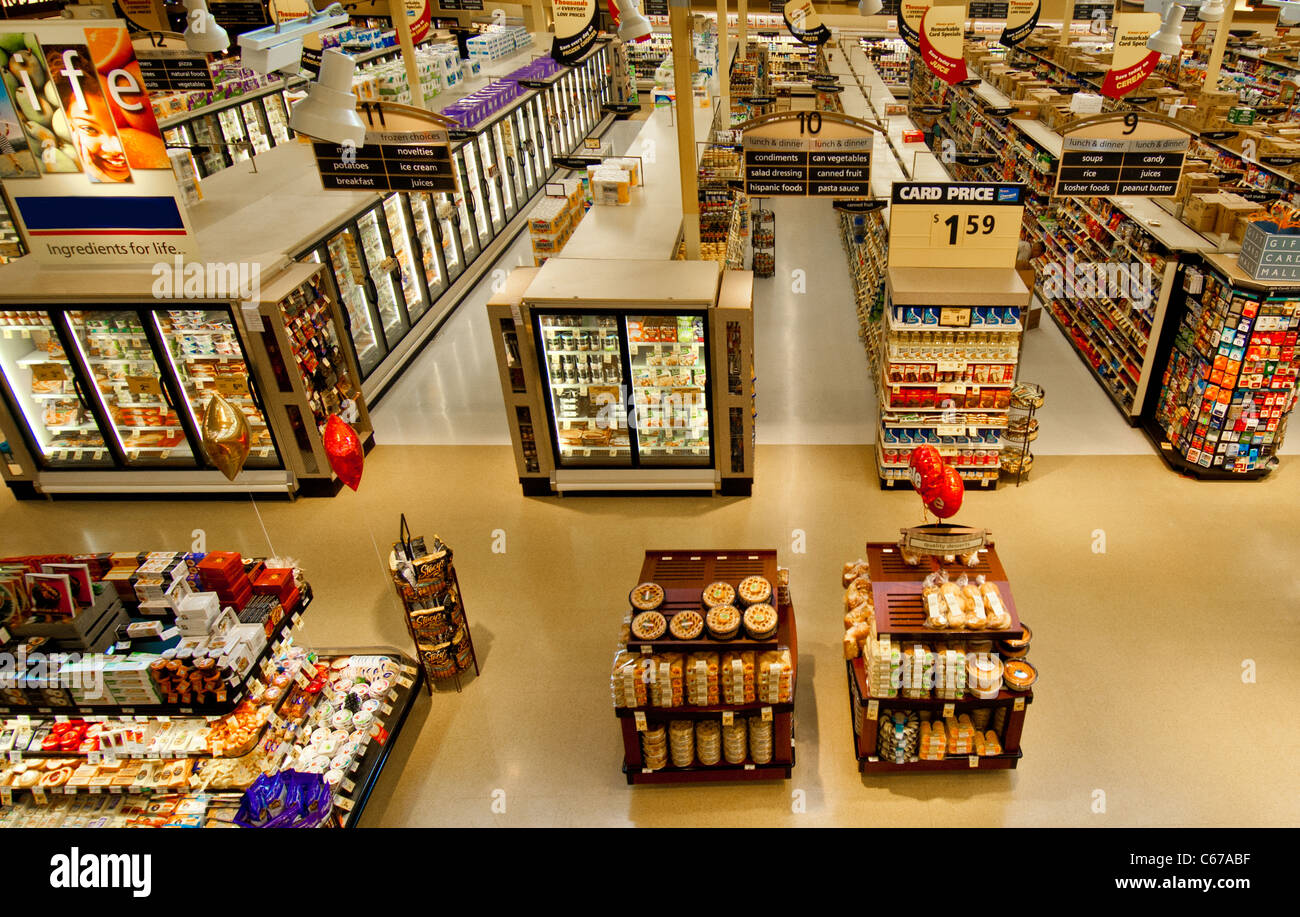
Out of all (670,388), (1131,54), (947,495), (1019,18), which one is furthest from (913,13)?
(947,495)

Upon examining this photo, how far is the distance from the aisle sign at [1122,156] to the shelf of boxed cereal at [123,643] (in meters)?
8.40

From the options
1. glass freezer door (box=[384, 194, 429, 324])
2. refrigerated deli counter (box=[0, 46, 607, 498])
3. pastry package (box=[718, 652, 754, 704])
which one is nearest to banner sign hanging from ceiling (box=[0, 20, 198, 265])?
refrigerated deli counter (box=[0, 46, 607, 498])

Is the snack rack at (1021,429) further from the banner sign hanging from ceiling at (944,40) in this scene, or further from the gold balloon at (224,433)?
the gold balloon at (224,433)

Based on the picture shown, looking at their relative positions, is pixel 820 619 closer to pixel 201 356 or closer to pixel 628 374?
pixel 628 374

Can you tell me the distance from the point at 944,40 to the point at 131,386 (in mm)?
10688

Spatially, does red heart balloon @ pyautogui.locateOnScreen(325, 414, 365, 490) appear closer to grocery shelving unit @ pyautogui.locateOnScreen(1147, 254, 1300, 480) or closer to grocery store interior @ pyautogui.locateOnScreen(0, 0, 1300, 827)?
grocery store interior @ pyautogui.locateOnScreen(0, 0, 1300, 827)

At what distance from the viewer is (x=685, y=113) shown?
802 cm

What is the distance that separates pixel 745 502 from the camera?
8.33 meters

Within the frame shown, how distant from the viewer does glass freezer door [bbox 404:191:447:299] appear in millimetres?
11969

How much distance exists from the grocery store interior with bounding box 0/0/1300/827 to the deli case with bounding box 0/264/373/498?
0.13ft

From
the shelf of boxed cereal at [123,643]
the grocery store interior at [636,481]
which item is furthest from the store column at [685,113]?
the shelf of boxed cereal at [123,643]

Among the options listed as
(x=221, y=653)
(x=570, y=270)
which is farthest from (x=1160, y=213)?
(x=221, y=653)

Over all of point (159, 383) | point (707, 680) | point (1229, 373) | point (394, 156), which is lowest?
point (707, 680)

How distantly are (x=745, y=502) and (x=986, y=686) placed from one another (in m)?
3.66
